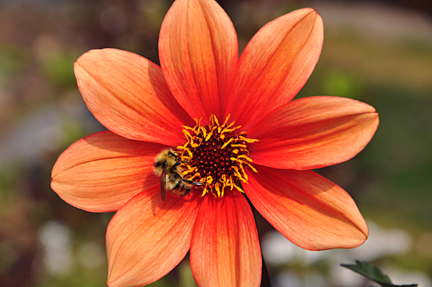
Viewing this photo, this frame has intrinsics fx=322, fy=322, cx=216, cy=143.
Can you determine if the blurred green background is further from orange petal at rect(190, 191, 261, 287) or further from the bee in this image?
the bee

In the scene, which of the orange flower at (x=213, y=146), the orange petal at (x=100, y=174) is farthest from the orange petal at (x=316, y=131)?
the orange petal at (x=100, y=174)

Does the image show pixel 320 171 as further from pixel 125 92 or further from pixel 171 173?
pixel 125 92

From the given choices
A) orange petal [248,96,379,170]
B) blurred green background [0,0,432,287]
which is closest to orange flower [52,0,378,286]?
orange petal [248,96,379,170]

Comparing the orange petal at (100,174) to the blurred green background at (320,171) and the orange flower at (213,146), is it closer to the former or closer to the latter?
the orange flower at (213,146)

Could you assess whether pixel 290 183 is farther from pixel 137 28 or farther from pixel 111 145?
pixel 137 28

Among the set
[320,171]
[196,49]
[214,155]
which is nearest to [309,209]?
[214,155]

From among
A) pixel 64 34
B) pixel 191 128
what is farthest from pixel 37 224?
pixel 191 128
